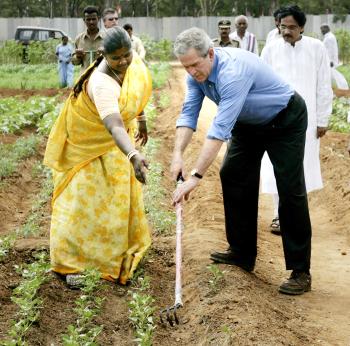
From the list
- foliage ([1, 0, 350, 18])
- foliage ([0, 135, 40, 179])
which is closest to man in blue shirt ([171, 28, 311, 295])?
foliage ([0, 135, 40, 179])

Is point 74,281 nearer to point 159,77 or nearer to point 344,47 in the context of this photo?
point 159,77

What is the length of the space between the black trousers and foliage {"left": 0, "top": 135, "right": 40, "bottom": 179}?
195 inches

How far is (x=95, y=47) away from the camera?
9656mm

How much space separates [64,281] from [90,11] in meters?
4.57

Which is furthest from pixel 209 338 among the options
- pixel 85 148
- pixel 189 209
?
pixel 189 209

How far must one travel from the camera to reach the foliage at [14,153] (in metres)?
10.6

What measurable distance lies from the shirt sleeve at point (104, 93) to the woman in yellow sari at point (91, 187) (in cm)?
15

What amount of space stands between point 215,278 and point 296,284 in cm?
65

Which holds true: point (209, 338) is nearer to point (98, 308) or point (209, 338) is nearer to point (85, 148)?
point (98, 308)

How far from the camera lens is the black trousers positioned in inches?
231

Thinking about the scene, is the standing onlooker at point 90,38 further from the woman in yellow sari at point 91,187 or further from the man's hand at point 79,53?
the woman in yellow sari at point 91,187

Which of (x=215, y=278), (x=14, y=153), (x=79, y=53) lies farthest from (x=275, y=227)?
(x=14, y=153)

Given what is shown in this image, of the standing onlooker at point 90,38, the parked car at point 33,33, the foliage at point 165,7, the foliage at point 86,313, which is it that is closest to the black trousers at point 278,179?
the foliage at point 86,313

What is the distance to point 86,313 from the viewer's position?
16.6 feet
